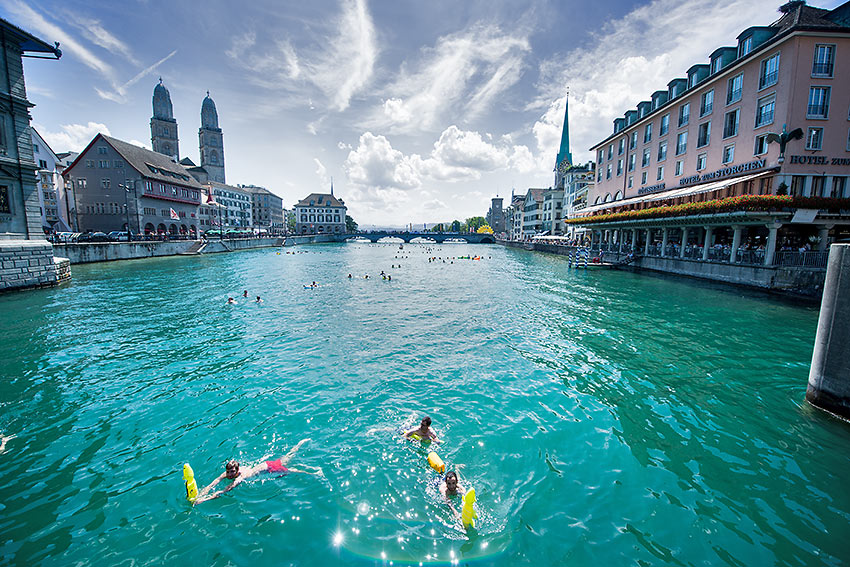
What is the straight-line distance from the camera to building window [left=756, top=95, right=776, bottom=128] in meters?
28.6

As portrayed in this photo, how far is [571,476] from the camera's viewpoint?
7.67m

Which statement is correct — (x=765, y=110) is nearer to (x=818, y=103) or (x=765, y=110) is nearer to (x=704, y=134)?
(x=818, y=103)

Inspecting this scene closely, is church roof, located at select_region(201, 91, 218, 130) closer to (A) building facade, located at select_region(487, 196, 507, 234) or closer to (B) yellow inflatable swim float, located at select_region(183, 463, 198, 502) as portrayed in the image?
(A) building facade, located at select_region(487, 196, 507, 234)

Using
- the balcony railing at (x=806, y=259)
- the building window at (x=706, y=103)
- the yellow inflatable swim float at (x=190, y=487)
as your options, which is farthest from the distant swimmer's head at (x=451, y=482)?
the building window at (x=706, y=103)

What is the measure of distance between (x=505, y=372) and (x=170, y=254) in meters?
65.3

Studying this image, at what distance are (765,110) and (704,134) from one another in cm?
706

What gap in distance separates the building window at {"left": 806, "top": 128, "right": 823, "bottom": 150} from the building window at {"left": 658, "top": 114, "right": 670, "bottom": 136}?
53.9ft

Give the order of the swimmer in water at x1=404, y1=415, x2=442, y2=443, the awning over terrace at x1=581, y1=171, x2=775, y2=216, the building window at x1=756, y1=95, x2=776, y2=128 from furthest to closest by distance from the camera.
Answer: the awning over terrace at x1=581, y1=171, x2=775, y2=216, the building window at x1=756, y1=95, x2=776, y2=128, the swimmer in water at x1=404, y1=415, x2=442, y2=443

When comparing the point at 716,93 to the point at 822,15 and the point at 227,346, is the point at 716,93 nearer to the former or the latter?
the point at 822,15

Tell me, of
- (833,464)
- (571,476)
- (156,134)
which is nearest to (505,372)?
(571,476)

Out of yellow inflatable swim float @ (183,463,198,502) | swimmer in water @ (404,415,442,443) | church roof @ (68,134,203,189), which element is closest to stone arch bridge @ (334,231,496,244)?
church roof @ (68,134,203,189)

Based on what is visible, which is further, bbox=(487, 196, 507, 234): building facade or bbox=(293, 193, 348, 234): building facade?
bbox=(487, 196, 507, 234): building facade

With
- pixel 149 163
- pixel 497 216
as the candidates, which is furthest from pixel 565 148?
pixel 149 163

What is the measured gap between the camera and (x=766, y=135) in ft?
94.5
